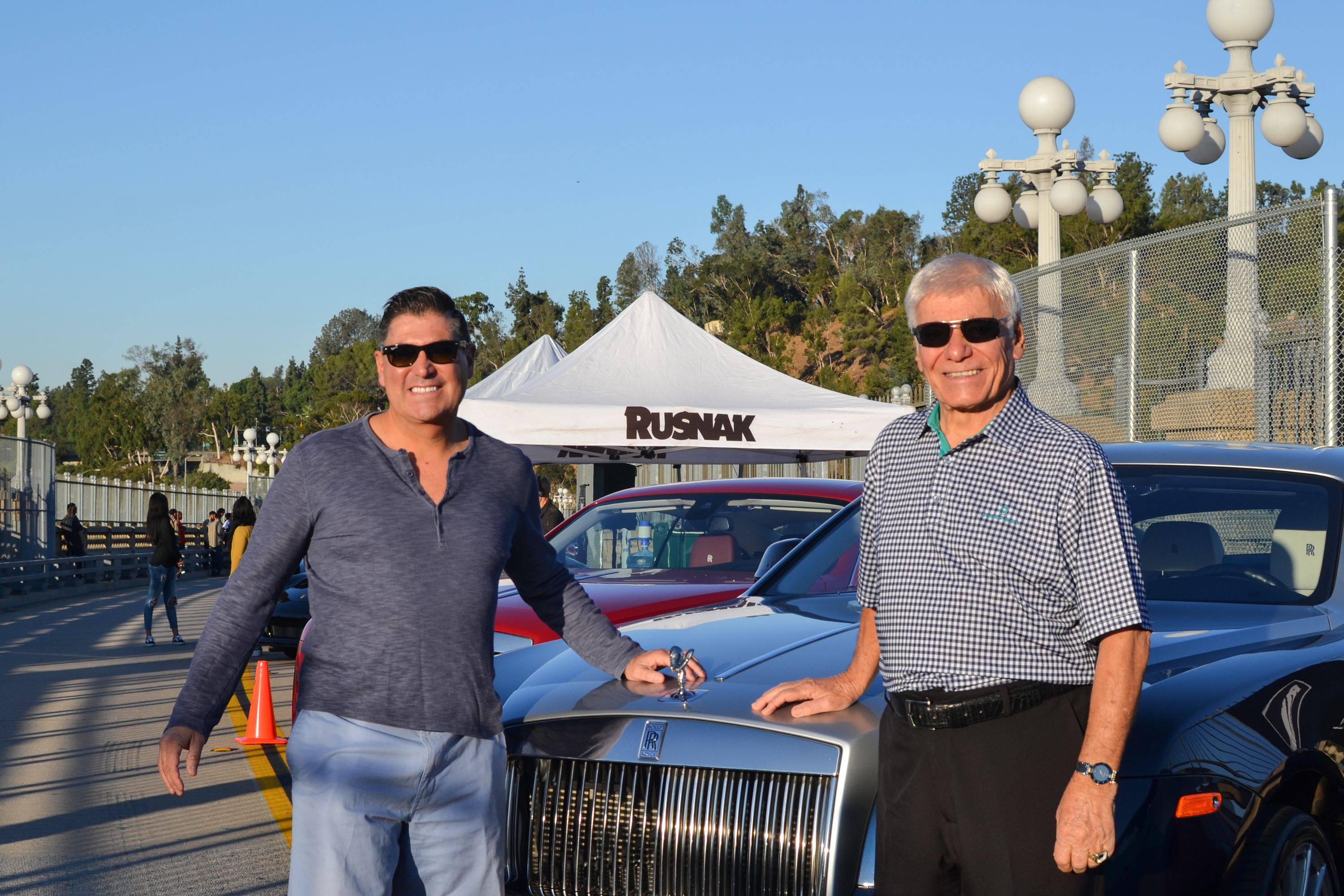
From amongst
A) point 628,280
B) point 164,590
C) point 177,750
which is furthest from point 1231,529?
point 628,280

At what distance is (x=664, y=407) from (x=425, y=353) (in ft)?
32.8

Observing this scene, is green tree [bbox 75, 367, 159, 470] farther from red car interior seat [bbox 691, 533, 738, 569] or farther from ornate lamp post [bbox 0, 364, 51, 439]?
red car interior seat [bbox 691, 533, 738, 569]

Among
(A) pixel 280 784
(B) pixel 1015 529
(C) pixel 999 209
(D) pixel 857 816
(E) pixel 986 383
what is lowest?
(A) pixel 280 784

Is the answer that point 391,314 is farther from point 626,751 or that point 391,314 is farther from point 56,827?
point 56,827

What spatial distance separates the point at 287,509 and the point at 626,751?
1.01m

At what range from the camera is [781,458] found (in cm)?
1560

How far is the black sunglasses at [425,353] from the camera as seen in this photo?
3328mm

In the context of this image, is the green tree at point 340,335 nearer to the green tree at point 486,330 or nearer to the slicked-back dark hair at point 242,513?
the green tree at point 486,330

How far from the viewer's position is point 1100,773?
269 centimetres

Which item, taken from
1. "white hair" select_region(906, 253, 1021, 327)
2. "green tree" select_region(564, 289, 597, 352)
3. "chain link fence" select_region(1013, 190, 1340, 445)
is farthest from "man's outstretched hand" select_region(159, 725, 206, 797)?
"green tree" select_region(564, 289, 597, 352)

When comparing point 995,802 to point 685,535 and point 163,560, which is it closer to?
point 685,535

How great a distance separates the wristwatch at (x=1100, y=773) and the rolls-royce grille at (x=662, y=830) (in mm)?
733

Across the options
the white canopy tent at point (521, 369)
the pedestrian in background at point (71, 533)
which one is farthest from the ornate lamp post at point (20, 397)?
the white canopy tent at point (521, 369)

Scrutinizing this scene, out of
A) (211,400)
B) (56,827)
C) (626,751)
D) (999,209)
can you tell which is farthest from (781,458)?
(211,400)
